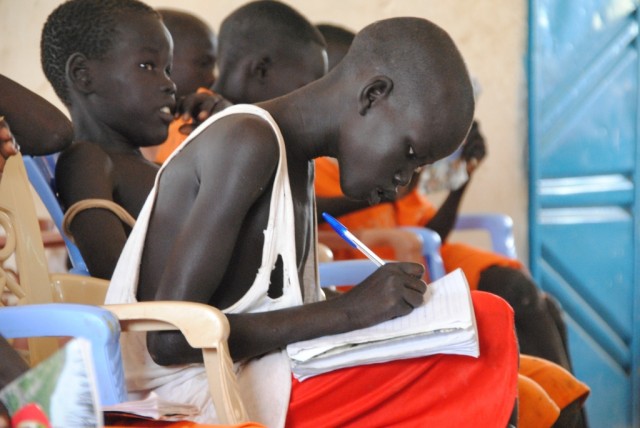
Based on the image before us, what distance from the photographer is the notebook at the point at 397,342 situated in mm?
1287

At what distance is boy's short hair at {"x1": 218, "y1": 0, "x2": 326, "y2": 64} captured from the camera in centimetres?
247

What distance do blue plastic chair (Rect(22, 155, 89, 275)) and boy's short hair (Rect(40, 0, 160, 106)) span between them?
0.24 metres

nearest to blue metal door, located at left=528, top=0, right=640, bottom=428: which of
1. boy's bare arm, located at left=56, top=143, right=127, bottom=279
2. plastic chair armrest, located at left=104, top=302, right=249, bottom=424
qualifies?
boy's bare arm, located at left=56, top=143, right=127, bottom=279

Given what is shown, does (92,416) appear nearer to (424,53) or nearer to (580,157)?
(424,53)

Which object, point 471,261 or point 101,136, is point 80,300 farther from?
point 471,261

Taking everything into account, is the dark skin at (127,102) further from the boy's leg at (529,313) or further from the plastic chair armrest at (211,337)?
the boy's leg at (529,313)

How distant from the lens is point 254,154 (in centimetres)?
135

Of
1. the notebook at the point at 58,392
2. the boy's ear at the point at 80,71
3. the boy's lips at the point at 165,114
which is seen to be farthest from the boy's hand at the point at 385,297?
the boy's ear at the point at 80,71

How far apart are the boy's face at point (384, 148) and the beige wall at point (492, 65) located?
1911 mm

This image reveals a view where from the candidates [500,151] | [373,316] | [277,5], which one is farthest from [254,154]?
[500,151]

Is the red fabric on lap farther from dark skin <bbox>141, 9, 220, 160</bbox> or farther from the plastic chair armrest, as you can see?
dark skin <bbox>141, 9, 220, 160</bbox>

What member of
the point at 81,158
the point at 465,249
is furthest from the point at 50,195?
the point at 465,249

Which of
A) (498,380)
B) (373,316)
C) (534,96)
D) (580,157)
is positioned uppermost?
(373,316)

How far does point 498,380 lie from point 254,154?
0.46 meters
